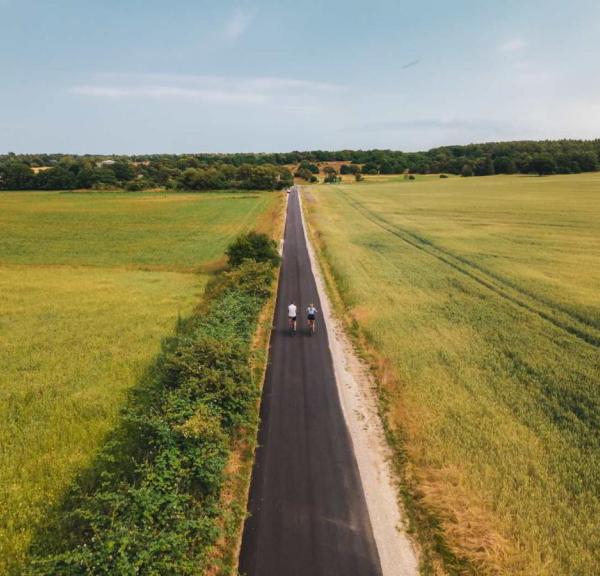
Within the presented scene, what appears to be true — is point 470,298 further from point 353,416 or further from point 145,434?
point 145,434

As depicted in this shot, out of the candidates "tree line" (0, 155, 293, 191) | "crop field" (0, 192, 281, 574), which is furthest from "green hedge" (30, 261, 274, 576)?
"tree line" (0, 155, 293, 191)

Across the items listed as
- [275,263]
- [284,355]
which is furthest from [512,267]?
[284,355]

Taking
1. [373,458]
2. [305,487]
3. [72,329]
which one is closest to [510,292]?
[373,458]

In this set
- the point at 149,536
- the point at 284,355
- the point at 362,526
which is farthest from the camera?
the point at 284,355

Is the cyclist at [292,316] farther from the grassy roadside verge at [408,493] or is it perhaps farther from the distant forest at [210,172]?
the distant forest at [210,172]

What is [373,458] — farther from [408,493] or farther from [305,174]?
[305,174]

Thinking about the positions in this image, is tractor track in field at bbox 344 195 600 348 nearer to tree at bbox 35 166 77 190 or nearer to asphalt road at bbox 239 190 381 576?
asphalt road at bbox 239 190 381 576
